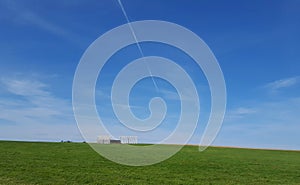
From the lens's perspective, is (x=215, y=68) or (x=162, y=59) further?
(x=162, y=59)

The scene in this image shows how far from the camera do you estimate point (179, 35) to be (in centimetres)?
1903

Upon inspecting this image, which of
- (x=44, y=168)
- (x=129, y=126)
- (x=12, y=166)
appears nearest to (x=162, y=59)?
(x=129, y=126)

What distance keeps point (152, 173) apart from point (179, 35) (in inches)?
588

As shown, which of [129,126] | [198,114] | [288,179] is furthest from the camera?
[288,179]

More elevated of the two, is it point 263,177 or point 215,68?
point 215,68

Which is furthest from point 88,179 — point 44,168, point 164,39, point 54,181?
point 164,39

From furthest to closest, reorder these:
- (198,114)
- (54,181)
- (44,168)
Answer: (44,168)
(54,181)
(198,114)

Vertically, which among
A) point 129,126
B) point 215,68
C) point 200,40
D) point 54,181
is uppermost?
point 200,40

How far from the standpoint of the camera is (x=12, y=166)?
30.2 m

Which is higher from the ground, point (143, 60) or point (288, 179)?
point (143, 60)

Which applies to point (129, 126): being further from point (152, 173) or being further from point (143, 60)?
point (152, 173)

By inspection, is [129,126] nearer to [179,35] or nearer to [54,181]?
[179,35]

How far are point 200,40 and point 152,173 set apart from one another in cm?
1510

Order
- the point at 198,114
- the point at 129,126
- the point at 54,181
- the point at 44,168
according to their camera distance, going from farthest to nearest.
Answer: the point at 44,168 < the point at 54,181 < the point at 198,114 < the point at 129,126
